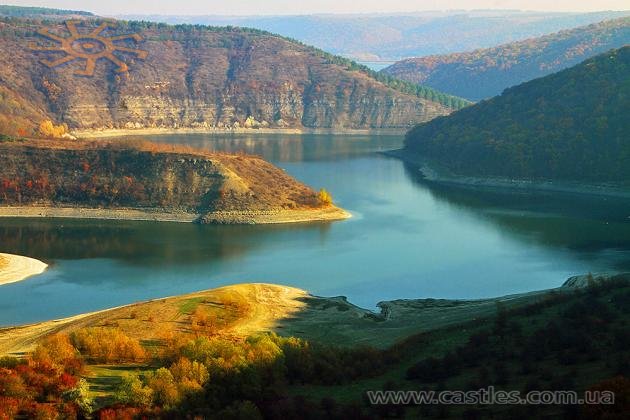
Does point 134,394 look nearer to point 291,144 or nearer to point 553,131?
point 553,131

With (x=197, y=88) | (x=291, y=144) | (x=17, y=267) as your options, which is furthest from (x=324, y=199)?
A: (x=197, y=88)

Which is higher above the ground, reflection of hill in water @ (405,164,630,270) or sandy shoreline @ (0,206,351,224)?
reflection of hill in water @ (405,164,630,270)

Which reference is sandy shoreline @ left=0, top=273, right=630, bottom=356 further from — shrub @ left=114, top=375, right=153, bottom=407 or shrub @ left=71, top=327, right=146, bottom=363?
shrub @ left=114, top=375, right=153, bottom=407

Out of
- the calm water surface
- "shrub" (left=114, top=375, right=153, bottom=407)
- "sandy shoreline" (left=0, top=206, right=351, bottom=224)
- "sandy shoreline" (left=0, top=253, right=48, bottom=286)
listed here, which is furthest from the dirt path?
"sandy shoreline" (left=0, top=206, right=351, bottom=224)

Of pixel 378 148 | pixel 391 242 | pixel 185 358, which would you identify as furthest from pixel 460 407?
pixel 378 148

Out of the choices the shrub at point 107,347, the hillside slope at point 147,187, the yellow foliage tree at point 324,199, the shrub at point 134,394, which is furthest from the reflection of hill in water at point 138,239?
the shrub at point 134,394

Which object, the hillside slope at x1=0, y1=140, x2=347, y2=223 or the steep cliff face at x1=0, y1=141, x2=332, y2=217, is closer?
the hillside slope at x1=0, y1=140, x2=347, y2=223

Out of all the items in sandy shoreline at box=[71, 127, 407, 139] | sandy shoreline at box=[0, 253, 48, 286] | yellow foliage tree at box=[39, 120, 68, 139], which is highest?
yellow foliage tree at box=[39, 120, 68, 139]
